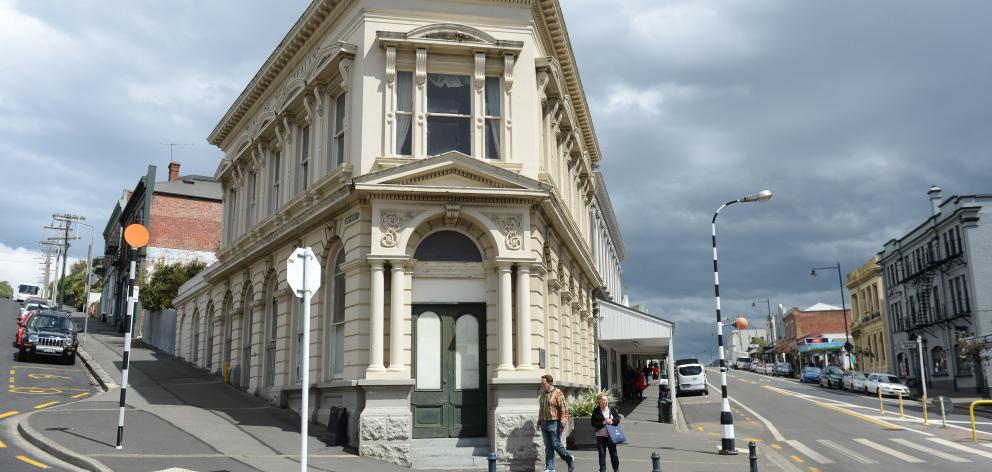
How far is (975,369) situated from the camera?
4741 centimetres

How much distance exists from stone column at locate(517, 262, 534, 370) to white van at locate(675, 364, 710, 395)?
29.7 meters

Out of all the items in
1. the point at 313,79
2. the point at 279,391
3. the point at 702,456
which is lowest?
the point at 702,456

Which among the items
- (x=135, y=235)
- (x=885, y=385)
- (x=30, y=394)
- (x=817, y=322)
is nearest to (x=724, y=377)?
(x=135, y=235)

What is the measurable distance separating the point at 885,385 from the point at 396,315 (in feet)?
127

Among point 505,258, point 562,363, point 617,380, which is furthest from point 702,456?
point 617,380

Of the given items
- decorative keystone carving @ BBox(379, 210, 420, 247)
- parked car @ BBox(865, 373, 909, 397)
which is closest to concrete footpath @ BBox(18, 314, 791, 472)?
decorative keystone carving @ BBox(379, 210, 420, 247)

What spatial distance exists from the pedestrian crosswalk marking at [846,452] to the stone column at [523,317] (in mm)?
8129

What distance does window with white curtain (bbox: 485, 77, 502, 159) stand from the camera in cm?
1817

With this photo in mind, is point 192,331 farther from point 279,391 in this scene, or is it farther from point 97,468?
point 97,468

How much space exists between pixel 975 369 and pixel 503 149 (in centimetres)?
4315

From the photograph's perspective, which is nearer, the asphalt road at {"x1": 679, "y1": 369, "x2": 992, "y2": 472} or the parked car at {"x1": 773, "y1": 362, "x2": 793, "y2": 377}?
the asphalt road at {"x1": 679, "y1": 369, "x2": 992, "y2": 472}

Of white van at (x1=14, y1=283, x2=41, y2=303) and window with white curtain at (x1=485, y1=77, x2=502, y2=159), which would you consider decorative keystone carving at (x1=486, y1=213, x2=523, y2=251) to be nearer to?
window with white curtain at (x1=485, y1=77, x2=502, y2=159)

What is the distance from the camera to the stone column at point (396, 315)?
16047 millimetres

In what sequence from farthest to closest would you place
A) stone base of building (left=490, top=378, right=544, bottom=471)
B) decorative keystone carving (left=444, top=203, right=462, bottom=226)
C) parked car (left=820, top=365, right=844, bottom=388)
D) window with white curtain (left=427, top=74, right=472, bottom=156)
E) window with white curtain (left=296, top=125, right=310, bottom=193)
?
parked car (left=820, top=365, right=844, bottom=388) → window with white curtain (left=296, top=125, right=310, bottom=193) → window with white curtain (left=427, top=74, right=472, bottom=156) → decorative keystone carving (left=444, top=203, right=462, bottom=226) → stone base of building (left=490, top=378, right=544, bottom=471)
